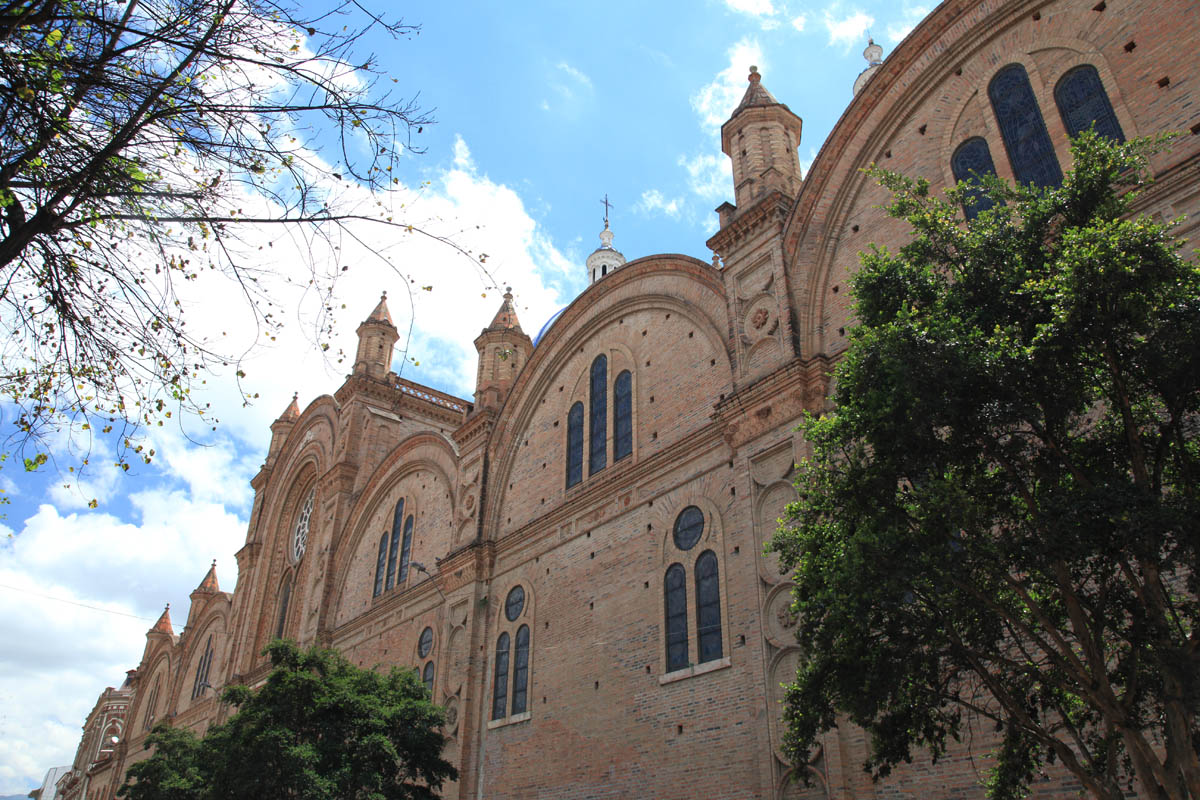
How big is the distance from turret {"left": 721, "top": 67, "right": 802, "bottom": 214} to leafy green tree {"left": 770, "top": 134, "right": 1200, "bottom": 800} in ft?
26.1

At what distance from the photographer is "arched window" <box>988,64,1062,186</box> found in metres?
11.5

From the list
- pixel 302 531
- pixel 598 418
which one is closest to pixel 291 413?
pixel 302 531

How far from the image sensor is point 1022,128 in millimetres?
11938

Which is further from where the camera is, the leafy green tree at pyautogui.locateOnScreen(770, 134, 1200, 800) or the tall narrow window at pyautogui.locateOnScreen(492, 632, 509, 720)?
the tall narrow window at pyautogui.locateOnScreen(492, 632, 509, 720)

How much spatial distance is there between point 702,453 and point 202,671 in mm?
32924

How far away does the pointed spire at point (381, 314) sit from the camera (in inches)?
1345

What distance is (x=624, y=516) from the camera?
54.5ft

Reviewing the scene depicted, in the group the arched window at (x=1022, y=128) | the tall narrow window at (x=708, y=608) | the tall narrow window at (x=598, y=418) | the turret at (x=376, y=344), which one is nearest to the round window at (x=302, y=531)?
the turret at (x=376, y=344)

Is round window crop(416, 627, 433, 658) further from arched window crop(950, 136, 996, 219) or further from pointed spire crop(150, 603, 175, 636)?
pointed spire crop(150, 603, 175, 636)

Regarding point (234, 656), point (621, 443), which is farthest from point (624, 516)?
point (234, 656)

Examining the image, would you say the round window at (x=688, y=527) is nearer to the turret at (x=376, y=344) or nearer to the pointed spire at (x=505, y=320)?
the pointed spire at (x=505, y=320)

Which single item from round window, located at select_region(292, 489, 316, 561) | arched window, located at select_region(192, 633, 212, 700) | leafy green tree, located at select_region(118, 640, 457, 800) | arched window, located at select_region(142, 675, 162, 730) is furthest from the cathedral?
arched window, located at select_region(142, 675, 162, 730)

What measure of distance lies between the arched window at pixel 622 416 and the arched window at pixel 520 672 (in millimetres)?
4371

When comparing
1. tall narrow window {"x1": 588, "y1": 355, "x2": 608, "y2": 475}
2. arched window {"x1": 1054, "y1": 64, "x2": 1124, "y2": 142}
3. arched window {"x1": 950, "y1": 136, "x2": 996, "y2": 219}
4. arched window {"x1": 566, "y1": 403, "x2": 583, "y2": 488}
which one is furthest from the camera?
arched window {"x1": 566, "y1": 403, "x2": 583, "y2": 488}
